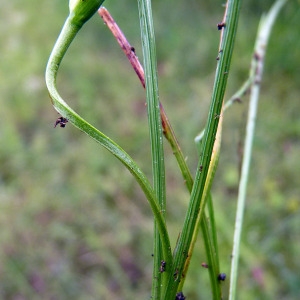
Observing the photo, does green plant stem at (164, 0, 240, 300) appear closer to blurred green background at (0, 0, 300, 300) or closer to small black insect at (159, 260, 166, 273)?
small black insect at (159, 260, 166, 273)

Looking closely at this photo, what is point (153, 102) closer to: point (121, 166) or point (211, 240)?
point (211, 240)

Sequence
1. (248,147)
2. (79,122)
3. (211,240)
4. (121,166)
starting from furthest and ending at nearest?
(121,166) < (248,147) < (211,240) < (79,122)

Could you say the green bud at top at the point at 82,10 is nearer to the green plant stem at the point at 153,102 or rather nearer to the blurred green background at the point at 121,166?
the green plant stem at the point at 153,102

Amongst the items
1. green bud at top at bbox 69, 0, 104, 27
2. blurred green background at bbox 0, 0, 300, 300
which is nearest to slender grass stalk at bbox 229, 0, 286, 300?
green bud at top at bbox 69, 0, 104, 27

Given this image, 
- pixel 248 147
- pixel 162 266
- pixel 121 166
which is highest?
pixel 121 166

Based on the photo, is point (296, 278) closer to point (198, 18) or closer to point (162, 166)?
point (162, 166)

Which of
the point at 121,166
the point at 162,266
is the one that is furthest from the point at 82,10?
the point at 121,166
